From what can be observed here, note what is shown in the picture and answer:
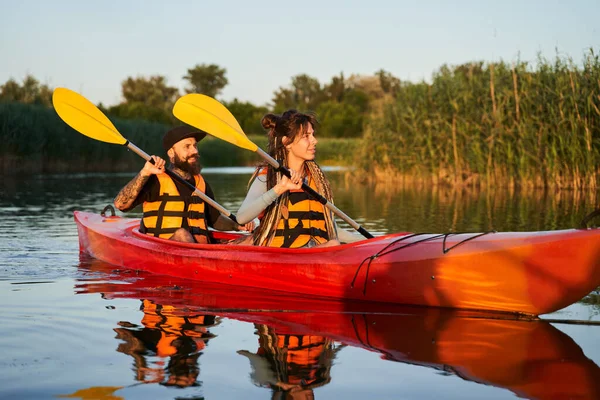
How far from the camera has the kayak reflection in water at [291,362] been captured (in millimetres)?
2873

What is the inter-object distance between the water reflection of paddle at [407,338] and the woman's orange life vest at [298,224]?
0.35 m

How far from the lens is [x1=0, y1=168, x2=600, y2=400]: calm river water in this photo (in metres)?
2.88

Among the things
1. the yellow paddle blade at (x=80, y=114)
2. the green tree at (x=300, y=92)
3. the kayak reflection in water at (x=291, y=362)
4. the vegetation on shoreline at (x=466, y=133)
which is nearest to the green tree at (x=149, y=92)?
the green tree at (x=300, y=92)

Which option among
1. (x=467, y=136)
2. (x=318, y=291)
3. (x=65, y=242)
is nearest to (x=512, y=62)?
(x=467, y=136)

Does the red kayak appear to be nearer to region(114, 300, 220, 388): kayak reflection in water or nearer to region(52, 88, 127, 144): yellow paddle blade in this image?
region(114, 300, 220, 388): kayak reflection in water

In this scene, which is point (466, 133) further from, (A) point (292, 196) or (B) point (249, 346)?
(B) point (249, 346)

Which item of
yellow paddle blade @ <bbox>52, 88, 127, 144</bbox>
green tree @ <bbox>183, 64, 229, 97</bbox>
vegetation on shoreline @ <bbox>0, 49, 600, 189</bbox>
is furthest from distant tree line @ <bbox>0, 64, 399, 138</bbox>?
yellow paddle blade @ <bbox>52, 88, 127, 144</bbox>

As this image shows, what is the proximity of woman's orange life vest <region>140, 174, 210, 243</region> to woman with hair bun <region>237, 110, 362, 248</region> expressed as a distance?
37.0 inches

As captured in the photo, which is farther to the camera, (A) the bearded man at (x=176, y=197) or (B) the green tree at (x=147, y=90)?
(B) the green tree at (x=147, y=90)

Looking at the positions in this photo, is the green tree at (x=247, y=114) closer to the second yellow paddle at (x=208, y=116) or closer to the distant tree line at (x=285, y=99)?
the distant tree line at (x=285, y=99)

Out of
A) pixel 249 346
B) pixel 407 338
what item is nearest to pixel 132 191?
pixel 249 346

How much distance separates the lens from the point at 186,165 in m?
5.86

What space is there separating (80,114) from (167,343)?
11.6 ft

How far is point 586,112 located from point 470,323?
8262 mm
